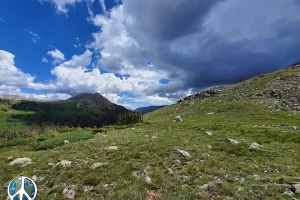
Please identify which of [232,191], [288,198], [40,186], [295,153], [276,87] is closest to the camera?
[288,198]

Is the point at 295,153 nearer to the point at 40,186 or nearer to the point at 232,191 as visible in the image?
the point at 232,191

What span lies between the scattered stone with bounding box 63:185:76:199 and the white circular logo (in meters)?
3.78

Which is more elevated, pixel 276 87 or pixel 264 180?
pixel 276 87

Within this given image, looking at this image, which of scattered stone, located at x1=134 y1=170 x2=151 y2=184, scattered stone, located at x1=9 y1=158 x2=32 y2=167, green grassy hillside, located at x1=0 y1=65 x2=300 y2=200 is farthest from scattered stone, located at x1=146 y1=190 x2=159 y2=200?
scattered stone, located at x1=9 y1=158 x2=32 y2=167

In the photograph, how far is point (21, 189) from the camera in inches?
280

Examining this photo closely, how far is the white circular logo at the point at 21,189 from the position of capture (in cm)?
698

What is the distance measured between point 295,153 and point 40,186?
17.1m

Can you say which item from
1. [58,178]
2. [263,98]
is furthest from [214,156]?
[263,98]

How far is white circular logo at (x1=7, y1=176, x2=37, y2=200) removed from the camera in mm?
6976

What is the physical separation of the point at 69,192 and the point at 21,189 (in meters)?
A: 4.31

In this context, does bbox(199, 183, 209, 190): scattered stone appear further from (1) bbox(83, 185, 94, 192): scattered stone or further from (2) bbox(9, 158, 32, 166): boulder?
(2) bbox(9, 158, 32, 166): boulder

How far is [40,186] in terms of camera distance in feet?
40.0

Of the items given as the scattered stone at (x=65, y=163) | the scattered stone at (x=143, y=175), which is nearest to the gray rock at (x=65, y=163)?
the scattered stone at (x=65, y=163)

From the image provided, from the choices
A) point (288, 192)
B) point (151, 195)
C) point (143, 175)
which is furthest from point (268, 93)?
point (151, 195)
